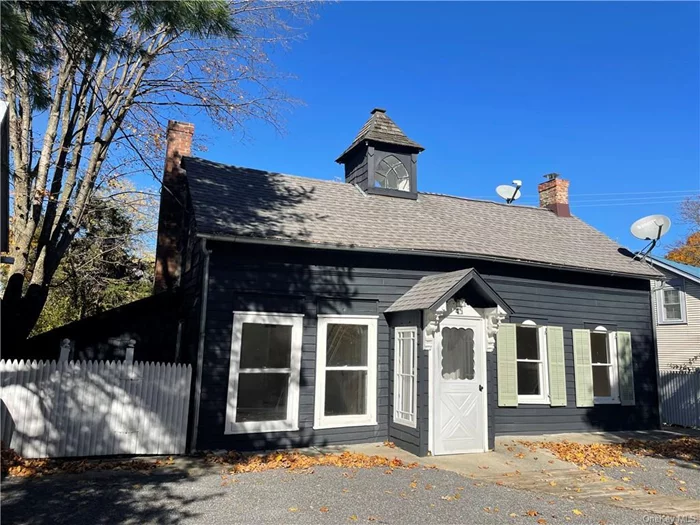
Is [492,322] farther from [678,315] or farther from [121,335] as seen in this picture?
[678,315]

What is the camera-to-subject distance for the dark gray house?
899 centimetres

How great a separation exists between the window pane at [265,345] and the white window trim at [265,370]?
0.20 m

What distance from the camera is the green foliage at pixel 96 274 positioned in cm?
1630

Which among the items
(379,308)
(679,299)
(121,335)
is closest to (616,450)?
(379,308)

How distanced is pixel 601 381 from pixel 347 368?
7592 millimetres

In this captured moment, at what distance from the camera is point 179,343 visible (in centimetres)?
1066

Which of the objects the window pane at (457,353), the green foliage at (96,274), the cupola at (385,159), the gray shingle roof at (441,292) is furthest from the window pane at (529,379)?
the green foliage at (96,274)

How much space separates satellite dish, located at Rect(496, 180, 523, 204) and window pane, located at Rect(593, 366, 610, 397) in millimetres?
7309

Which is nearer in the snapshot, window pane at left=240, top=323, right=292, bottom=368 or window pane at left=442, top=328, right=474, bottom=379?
window pane at left=240, top=323, right=292, bottom=368

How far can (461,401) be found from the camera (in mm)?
9148

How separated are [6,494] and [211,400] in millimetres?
3259

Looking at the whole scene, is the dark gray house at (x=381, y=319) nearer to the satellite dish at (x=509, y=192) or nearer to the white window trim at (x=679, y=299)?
the satellite dish at (x=509, y=192)

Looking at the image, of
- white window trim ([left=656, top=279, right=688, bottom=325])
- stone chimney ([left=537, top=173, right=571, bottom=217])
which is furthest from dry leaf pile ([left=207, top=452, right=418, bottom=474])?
white window trim ([left=656, top=279, right=688, bottom=325])

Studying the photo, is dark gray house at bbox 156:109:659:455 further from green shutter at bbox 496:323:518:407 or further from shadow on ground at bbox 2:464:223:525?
shadow on ground at bbox 2:464:223:525
